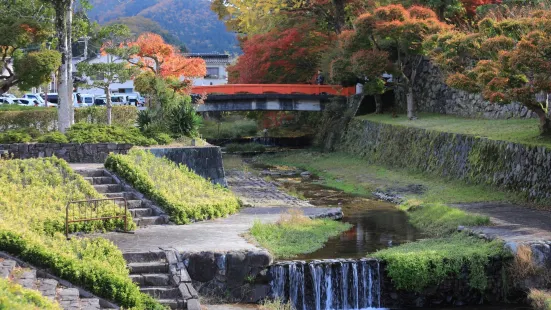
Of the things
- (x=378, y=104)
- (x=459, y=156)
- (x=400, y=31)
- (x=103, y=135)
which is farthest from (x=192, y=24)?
(x=103, y=135)

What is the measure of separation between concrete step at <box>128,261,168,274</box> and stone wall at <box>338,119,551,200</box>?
13.7m

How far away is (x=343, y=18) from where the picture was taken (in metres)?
51.9

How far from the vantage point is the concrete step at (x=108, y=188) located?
2502cm

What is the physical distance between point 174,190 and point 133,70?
1026 centimetres

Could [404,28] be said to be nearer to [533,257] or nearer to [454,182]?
[454,182]

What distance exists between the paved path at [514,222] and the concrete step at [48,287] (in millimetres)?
11251

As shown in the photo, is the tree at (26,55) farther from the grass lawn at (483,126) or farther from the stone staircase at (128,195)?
the grass lawn at (483,126)

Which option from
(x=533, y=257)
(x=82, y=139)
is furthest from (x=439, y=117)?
(x=533, y=257)

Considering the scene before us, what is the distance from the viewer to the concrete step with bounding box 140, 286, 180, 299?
698 inches

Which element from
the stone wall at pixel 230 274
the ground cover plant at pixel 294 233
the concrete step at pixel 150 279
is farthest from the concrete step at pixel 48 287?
the ground cover plant at pixel 294 233

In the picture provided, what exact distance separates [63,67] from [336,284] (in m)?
16.1

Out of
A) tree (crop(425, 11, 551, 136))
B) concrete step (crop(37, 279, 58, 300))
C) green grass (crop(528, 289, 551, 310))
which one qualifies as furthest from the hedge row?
green grass (crop(528, 289, 551, 310))

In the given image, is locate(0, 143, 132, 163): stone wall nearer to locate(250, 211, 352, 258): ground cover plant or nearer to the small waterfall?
locate(250, 211, 352, 258): ground cover plant

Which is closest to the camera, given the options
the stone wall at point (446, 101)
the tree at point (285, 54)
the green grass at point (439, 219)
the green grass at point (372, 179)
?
the green grass at point (439, 219)
